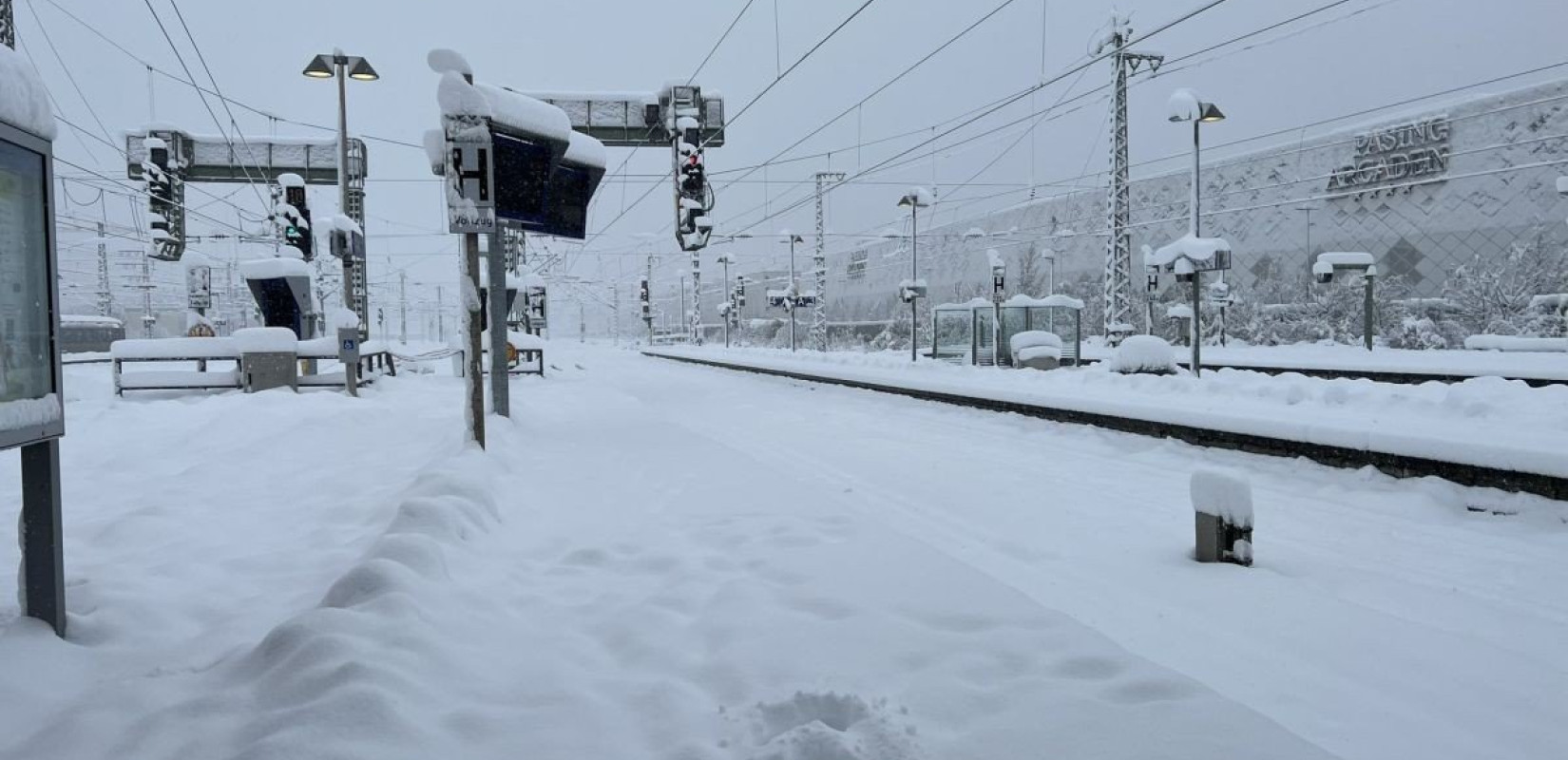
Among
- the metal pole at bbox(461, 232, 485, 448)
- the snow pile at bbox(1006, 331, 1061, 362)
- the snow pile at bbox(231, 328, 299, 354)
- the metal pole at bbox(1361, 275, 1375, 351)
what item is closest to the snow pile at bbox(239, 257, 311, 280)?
the snow pile at bbox(231, 328, 299, 354)

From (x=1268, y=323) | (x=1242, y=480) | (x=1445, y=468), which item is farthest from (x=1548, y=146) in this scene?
(x=1242, y=480)

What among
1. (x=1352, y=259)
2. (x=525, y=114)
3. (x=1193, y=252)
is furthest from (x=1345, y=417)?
(x=1352, y=259)

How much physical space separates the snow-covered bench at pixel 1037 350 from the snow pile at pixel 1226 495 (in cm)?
1619

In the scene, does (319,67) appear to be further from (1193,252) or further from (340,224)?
(1193,252)

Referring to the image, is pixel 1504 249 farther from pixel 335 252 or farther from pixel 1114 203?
pixel 335 252

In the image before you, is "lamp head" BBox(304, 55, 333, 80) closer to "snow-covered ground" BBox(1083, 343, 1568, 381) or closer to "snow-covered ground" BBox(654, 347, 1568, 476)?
"snow-covered ground" BBox(654, 347, 1568, 476)

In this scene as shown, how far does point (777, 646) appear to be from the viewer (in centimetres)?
330

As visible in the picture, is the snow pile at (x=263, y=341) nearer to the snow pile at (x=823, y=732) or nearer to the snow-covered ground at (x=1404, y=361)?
the snow pile at (x=823, y=732)

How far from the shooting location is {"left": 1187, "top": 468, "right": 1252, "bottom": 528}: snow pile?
4.37m

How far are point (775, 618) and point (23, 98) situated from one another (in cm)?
322

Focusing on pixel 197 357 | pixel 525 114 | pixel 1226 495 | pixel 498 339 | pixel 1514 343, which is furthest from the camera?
pixel 1514 343

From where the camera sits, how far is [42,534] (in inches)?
123

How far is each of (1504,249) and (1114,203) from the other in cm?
1606

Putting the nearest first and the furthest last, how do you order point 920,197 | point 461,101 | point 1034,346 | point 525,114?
point 461,101
point 525,114
point 1034,346
point 920,197
